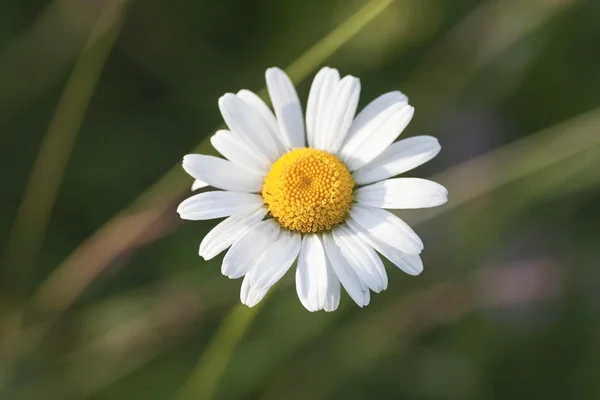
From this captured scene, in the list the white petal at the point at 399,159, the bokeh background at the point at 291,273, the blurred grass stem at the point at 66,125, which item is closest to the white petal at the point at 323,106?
the white petal at the point at 399,159

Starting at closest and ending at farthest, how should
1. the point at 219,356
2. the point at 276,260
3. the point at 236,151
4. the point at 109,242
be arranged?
the point at 276,260
the point at 236,151
the point at 219,356
the point at 109,242

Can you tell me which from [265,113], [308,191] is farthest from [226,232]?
[265,113]

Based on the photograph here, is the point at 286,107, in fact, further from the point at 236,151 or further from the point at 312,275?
the point at 312,275

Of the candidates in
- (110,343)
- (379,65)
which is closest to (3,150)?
(110,343)

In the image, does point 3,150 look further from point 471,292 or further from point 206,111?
point 471,292

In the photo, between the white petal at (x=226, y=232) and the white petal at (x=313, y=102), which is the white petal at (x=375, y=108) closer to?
the white petal at (x=313, y=102)

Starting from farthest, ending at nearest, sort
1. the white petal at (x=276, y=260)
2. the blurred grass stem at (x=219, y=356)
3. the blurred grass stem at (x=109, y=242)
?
the blurred grass stem at (x=109, y=242) → the blurred grass stem at (x=219, y=356) → the white petal at (x=276, y=260)
